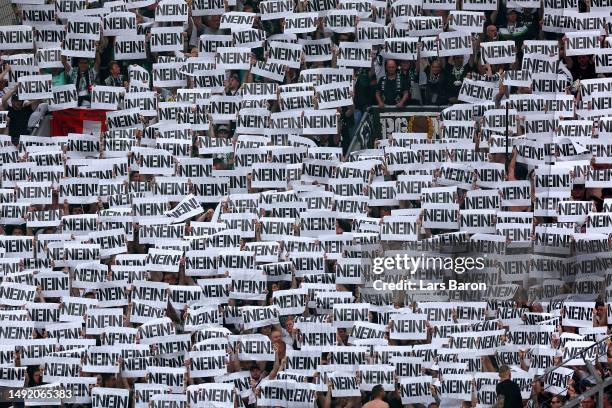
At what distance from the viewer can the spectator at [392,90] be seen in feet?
106

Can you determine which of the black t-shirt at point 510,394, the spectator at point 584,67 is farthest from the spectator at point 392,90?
the black t-shirt at point 510,394

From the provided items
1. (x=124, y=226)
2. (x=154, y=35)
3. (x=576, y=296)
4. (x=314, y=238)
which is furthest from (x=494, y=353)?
(x=154, y=35)

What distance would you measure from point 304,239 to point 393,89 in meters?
2.57

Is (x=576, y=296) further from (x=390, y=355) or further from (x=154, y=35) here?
(x=154, y=35)

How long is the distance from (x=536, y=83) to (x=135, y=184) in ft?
17.1

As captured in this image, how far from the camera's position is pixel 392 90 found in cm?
3241

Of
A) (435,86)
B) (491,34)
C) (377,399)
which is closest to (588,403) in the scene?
(377,399)

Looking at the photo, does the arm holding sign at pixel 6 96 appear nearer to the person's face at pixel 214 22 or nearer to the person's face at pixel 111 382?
the person's face at pixel 214 22

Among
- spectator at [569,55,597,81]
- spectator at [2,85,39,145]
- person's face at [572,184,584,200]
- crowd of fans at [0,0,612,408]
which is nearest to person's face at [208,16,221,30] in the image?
crowd of fans at [0,0,612,408]

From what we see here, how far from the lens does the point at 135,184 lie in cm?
3222

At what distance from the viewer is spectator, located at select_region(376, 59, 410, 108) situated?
3238 centimetres

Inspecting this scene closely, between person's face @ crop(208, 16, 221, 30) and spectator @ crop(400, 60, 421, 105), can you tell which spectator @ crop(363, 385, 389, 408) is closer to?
spectator @ crop(400, 60, 421, 105)

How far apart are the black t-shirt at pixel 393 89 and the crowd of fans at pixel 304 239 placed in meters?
0.03

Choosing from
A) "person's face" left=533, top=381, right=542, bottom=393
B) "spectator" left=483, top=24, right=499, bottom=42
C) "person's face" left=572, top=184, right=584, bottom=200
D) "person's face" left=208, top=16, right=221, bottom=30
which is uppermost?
"person's face" left=208, top=16, right=221, bottom=30
